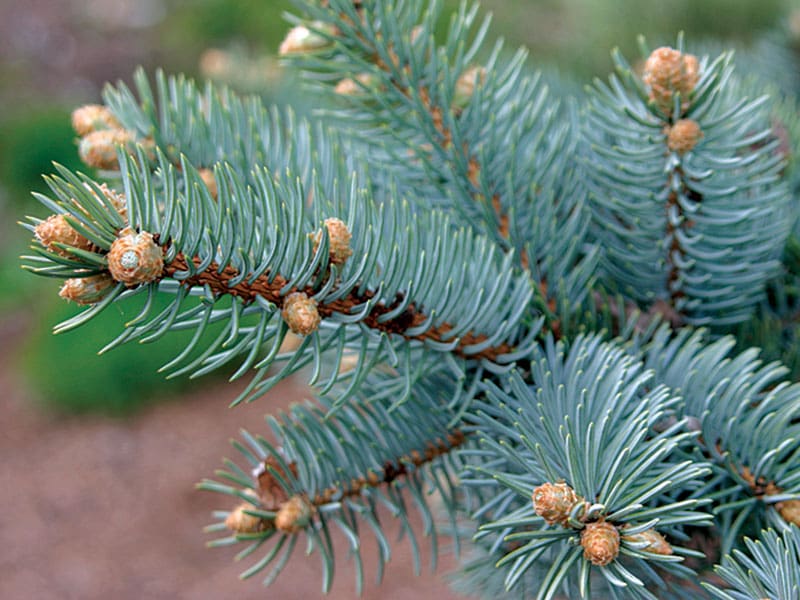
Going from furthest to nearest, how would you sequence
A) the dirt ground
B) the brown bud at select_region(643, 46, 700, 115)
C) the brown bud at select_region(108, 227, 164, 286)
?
the dirt ground, the brown bud at select_region(643, 46, 700, 115), the brown bud at select_region(108, 227, 164, 286)

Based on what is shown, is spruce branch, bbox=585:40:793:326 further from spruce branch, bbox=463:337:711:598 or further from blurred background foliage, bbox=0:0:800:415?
blurred background foliage, bbox=0:0:800:415

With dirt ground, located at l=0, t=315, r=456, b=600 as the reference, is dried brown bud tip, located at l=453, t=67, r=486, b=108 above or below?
above

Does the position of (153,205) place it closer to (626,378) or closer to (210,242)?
(210,242)

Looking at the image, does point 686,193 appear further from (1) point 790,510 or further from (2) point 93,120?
(2) point 93,120

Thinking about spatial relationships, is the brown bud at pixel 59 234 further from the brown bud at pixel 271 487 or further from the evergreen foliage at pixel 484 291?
the brown bud at pixel 271 487

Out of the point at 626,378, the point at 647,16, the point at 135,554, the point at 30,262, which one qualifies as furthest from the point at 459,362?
the point at 135,554

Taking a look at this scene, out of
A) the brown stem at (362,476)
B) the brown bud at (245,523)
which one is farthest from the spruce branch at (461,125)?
the brown bud at (245,523)

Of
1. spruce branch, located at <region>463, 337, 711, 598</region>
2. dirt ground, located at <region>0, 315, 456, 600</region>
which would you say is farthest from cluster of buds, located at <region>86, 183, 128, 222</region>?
dirt ground, located at <region>0, 315, 456, 600</region>
